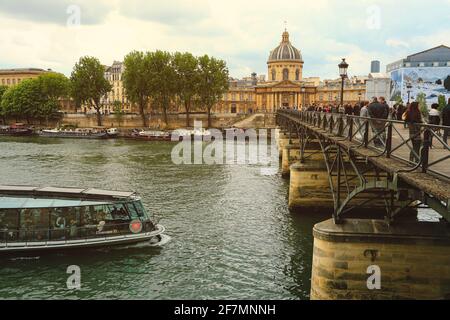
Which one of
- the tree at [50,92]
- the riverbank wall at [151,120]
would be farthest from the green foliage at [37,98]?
the riverbank wall at [151,120]

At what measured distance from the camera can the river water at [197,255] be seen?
16.8 meters

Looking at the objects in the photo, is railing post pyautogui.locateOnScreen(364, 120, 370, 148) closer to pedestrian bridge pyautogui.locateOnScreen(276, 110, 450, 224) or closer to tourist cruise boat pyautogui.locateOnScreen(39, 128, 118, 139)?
pedestrian bridge pyautogui.locateOnScreen(276, 110, 450, 224)

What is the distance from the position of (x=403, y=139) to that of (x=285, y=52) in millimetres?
155537

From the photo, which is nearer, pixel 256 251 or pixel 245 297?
pixel 245 297

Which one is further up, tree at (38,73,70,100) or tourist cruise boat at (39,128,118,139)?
tree at (38,73,70,100)

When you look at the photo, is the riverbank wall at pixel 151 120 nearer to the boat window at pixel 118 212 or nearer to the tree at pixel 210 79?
the tree at pixel 210 79

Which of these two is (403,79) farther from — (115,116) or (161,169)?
(161,169)

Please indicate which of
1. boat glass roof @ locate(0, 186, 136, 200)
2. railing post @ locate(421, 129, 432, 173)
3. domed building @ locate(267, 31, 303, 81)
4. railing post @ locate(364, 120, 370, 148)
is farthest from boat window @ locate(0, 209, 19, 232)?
domed building @ locate(267, 31, 303, 81)

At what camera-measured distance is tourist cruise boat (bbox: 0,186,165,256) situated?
20.0 meters

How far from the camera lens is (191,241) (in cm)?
2223

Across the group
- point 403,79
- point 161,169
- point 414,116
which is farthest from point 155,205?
point 403,79

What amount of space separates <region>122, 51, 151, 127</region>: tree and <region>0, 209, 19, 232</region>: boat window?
7893 cm

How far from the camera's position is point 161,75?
97125 mm

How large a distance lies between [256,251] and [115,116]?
94384 mm
